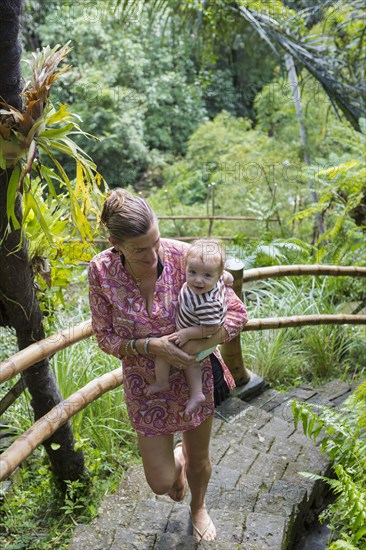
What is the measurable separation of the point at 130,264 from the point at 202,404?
0.55 m

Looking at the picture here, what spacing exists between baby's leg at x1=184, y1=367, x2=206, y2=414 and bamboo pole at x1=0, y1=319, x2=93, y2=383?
504mm

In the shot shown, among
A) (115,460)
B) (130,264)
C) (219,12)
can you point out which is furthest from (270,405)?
(219,12)

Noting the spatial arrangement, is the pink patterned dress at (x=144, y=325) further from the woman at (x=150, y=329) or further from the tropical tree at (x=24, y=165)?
the tropical tree at (x=24, y=165)

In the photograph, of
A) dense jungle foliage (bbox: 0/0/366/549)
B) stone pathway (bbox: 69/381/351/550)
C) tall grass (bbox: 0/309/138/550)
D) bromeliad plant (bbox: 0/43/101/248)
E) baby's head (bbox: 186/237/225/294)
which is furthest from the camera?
dense jungle foliage (bbox: 0/0/366/549)

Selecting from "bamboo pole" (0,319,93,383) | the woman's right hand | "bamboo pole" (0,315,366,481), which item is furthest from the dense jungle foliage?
the woman's right hand

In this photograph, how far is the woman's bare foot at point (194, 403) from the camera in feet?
7.12

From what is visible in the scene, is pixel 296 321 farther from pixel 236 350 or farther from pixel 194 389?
pixel 194 389

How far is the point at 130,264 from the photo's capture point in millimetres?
2146

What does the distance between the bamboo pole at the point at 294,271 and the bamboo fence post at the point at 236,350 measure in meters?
0.07

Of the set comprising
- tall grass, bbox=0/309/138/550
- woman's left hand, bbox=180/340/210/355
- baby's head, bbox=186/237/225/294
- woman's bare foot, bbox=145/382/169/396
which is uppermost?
baby's head, bbox=186/237/225/294

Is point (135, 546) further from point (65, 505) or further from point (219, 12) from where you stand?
point (219, 12)

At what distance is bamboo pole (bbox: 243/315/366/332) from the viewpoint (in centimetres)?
346

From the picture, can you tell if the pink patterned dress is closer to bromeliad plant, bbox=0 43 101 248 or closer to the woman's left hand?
the woman's left hand

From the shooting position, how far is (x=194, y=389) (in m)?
2.20
